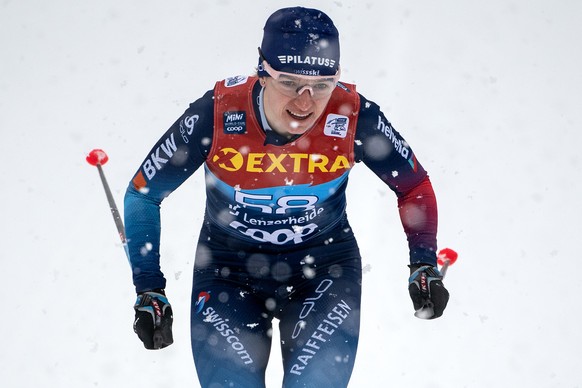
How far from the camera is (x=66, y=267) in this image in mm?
4621

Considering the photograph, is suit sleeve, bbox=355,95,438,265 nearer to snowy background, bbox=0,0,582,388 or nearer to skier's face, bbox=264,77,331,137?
skier's face, bbox=264,77,331,137

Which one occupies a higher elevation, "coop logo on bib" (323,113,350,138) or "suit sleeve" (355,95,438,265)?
"coop logo on bib" (323,113,350,138)

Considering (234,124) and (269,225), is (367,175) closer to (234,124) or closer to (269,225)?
(269,225)

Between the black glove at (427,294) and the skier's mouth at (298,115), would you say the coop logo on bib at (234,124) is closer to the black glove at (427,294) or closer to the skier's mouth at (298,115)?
the skier's mouth at (298,115)

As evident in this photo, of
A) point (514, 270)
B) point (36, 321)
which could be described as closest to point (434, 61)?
point (514, 270)

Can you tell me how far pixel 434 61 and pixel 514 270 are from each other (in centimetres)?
204

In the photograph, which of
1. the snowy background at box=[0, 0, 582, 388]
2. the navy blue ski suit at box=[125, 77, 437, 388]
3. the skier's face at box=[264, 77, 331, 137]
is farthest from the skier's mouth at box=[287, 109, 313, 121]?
the snowy background at box=[0, 0, 582, 388]

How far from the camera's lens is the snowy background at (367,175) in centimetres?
429

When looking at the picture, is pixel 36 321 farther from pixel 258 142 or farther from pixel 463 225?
pixel 463 225

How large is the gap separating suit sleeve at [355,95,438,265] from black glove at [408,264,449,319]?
0.10 meters

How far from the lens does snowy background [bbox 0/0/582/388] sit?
4289 millimetres

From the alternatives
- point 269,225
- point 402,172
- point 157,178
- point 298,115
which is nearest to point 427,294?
point 402,172

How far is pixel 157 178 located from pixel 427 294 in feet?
3.78

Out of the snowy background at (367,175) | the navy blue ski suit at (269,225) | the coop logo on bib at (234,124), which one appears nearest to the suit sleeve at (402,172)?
the navy blue ski suit at (269,225)
